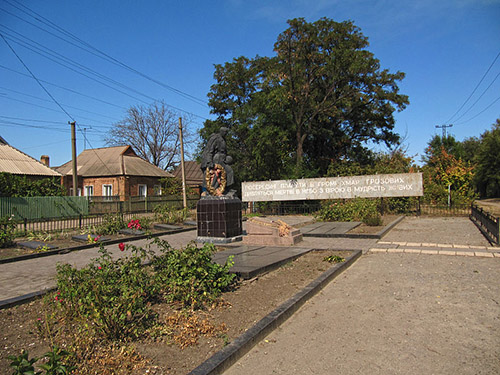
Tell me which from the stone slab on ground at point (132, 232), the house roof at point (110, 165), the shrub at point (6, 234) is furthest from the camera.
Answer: the house roof at point (110, 165)

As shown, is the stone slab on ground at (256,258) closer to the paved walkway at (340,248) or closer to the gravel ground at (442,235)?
the paved walkway at (340,248)

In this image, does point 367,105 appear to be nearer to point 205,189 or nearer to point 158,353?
point 205,189

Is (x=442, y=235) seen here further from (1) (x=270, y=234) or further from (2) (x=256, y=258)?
(2) (x=256, y=258)

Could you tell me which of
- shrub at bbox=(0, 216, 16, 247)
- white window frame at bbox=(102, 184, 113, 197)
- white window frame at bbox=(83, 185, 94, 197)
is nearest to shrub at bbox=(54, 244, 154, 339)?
shrub at bbox=(0, 216, 16, 247)

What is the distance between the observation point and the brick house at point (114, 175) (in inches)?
1298

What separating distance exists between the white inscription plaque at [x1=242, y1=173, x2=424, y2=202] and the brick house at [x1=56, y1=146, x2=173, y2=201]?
15600mm

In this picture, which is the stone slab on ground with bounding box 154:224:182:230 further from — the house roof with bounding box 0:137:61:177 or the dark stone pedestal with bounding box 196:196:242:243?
the house roof with bounding box 0:137:61:177

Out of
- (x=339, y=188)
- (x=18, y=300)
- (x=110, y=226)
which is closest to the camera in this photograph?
(x=18, y=300)

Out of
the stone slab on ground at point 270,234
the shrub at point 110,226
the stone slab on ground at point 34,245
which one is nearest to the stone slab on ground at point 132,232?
the shrub at point 110,226

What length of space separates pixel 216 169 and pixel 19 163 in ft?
68.9

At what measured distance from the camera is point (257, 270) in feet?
20.3

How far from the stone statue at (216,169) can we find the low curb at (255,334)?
611cm

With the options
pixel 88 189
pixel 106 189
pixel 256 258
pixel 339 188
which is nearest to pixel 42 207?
pixel 106 189

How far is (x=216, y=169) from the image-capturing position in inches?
450
